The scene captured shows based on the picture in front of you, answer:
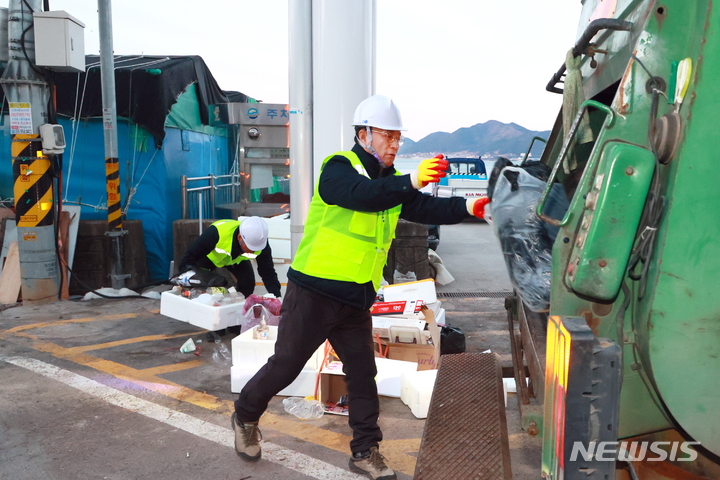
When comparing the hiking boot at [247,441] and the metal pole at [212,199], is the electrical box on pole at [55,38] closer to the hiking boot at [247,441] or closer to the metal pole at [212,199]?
the metal pole at [212,199]

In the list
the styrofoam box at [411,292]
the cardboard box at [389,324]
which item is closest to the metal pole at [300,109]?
the styrofoam box at [411,292]

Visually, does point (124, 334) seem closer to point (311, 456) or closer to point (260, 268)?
point (260, 268)

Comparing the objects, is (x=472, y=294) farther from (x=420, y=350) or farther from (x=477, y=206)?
(x=477, y=206)

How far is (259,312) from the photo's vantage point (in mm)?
5172

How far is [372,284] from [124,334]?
369 cm

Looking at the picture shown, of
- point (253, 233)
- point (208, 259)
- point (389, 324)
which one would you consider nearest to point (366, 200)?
point (389, 324)

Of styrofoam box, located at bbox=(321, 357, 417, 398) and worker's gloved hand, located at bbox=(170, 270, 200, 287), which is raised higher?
worker's gloved hand, located at bbox=(170, 270, 200, 287)

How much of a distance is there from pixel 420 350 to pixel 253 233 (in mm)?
1892

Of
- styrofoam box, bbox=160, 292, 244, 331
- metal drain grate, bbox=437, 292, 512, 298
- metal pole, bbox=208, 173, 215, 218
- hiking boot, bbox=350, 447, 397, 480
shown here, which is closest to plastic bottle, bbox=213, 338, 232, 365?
styrofoam box, bbox=160, 292, 244, 331

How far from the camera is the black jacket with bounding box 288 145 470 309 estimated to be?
273 cm

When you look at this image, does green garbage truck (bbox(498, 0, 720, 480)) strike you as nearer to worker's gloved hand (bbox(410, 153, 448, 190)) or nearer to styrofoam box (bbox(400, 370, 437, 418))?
worker's gloved hand (bbox(410, 153, 448, 190))

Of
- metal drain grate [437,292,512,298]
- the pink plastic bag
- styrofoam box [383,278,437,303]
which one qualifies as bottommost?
metal drain grate [437,292,512,298]

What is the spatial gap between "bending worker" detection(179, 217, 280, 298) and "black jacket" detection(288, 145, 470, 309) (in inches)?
93.1

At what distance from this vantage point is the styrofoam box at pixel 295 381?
420 cm
